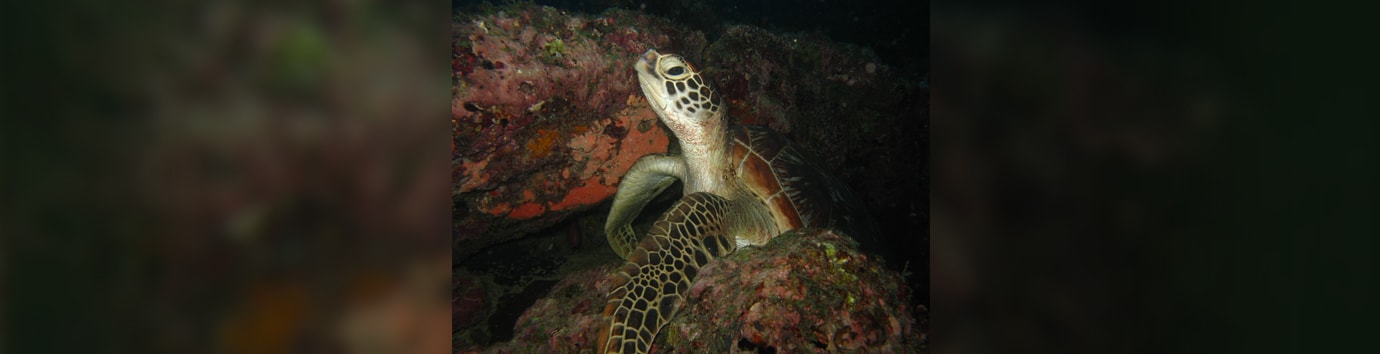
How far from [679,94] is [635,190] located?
65 centimetres

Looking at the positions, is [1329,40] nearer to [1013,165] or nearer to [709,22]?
[1013,165]

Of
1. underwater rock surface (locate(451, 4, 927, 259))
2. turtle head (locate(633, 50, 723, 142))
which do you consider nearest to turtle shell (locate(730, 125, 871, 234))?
turtle head (locate(633, 50, 723, 142))

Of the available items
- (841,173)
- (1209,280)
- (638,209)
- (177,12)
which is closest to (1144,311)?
(1209,280)

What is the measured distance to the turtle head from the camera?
2.67 meters

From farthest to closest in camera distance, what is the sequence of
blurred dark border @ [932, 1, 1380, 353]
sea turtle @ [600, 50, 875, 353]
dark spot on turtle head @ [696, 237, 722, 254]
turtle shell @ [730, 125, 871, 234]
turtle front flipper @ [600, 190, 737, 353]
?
turtle shell @ [730, 125, 871, 234] → dark spot on turtle head @ [696, 237, 722, 254] → sea turtle @ [600, 50, 875, 353] → turtle front flipper @ [600, 190, 737, 353] → blurred dark border @ [932, 1, 1380, 353]

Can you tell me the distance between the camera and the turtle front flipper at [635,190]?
3.00 metres

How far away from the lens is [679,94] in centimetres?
273

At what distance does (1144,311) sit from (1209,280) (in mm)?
40

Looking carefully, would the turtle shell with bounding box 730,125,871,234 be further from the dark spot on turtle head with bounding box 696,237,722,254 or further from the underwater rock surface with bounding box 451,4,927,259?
the underwater rock surface with bounding box 451,4,927,259

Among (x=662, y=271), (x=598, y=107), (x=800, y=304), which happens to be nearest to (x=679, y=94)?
(x=598, y=107)

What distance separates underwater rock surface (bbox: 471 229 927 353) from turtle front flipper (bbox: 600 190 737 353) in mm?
233

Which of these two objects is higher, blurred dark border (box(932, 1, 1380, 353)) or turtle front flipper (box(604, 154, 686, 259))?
turtle front flipper (box(604, 154, 686, 259))

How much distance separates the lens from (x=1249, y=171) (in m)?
0.29

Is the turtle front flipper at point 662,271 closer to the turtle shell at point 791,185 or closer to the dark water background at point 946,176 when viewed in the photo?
the turtle shell at point 791,185
